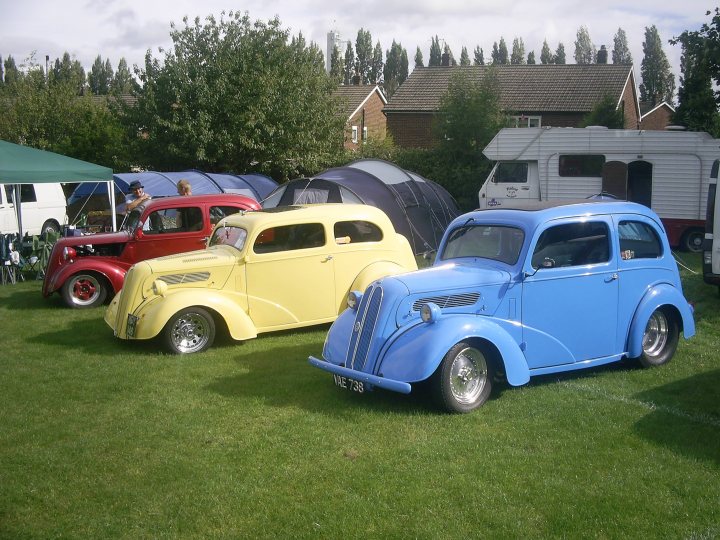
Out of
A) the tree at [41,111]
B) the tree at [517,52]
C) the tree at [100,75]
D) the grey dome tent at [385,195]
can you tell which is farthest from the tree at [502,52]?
the grey dome tent at [385,195]

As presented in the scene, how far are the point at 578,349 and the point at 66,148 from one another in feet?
91.0

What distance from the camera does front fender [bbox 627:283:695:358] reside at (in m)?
7.94

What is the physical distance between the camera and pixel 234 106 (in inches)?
928

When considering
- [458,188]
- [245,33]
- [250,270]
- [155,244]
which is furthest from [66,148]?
[250,270]

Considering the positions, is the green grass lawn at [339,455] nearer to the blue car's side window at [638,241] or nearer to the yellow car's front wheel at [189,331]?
the yellow car's front wheel at [189,331]

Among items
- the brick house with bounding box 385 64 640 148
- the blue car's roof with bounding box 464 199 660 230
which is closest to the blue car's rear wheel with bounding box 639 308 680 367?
the blue car's roof with bounding box 464 199 660 230

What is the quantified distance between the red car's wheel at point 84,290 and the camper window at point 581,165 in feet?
42.0

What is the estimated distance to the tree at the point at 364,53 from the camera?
100 metres

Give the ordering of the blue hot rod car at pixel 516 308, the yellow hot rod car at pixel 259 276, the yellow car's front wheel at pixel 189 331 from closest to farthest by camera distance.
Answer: the blue hot rod car at pixel 516 308, the yellow car's front wheel at pixel 189 331, the yellow hot rod car at pixel 259 276

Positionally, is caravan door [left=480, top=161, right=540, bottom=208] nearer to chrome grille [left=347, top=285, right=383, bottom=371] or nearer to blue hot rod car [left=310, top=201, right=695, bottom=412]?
blue hot rod car [left=310, top=201, right=695, bottom=412]

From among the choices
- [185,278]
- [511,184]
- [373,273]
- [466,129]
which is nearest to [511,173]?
[511,184]

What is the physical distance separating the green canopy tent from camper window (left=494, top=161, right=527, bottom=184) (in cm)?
1024

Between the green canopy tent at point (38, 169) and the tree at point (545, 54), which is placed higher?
the tree at point (545, 54)

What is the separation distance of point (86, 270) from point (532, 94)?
29503 mm
